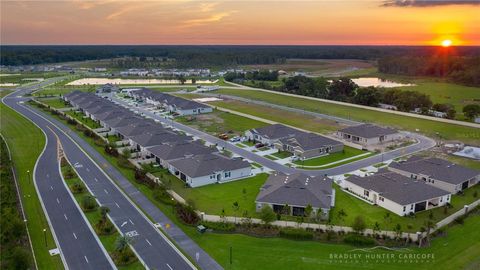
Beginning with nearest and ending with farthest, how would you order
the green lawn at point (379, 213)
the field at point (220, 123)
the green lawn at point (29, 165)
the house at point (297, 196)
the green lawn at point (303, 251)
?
the green lawn at point (303, 251) → the green lawn at point (29, 165) → the green lawn at point (379, 213) → the house at point (297, 196) → the field at point (220, 123)

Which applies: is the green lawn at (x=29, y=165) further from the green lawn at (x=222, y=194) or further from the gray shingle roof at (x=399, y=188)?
the gray shingle roof at (x=399, y=188)

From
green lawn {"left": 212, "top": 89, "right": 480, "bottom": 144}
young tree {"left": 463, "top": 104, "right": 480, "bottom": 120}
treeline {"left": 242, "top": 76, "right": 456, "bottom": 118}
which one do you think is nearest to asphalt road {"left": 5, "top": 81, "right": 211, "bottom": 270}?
green lawn {"left": 212, "top": 89, "right": 480, "bottom": 144}

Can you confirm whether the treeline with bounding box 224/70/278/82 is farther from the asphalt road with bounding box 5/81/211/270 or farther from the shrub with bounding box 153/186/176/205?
the shrub with bounding box 153/186/176/205

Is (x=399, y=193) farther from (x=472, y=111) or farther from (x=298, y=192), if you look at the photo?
(x=472, y=111)

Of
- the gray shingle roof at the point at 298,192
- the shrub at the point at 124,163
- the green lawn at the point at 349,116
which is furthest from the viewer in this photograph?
the green lawn at the point at 349,116

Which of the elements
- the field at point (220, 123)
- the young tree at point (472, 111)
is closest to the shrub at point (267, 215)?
the field at point (220, 123)

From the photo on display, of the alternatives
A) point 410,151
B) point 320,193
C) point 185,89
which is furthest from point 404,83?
point 320,193

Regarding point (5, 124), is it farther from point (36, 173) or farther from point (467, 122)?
point (467, 122)
